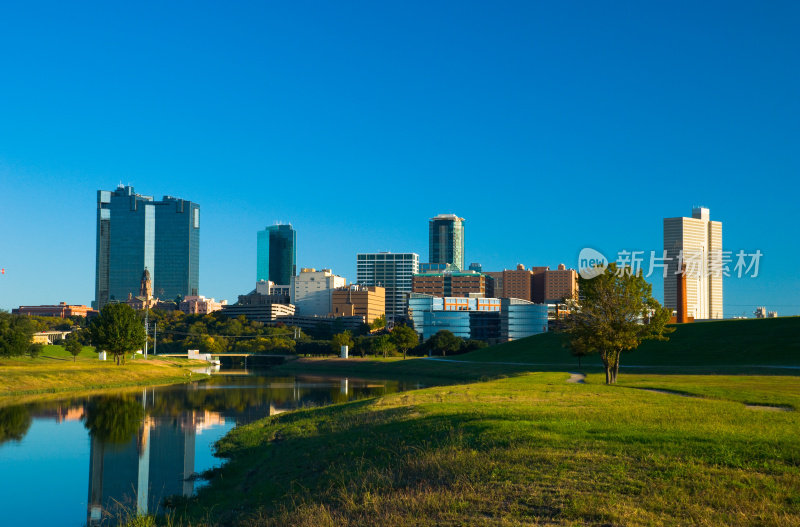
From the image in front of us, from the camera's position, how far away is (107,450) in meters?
36.5

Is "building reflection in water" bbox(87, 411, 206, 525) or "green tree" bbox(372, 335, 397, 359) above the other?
"building reflection in water" bbox(87, 411, 206, 525)

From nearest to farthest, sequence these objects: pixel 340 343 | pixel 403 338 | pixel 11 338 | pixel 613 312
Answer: pixel 613 312
pixel 11 338
pixel 403 338
pixel 340 343

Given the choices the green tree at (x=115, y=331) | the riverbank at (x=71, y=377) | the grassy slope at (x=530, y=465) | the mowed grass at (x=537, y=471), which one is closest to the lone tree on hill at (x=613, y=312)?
the grassy slope at (x=530, y=465)

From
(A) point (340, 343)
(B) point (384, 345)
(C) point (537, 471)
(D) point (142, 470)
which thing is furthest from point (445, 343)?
(C) point (537, 471)

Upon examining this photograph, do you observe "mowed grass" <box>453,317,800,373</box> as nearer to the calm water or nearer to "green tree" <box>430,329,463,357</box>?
"green tree" <box>430,329,463,357</box>

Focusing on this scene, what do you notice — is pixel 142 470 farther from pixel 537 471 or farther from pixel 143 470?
pixel 537 471

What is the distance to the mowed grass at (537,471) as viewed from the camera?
13.1 m

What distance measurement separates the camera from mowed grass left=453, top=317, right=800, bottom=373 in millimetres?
82312

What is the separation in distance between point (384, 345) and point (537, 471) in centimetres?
14366

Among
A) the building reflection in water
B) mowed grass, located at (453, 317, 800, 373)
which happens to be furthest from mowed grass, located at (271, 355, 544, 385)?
the building reflection in water

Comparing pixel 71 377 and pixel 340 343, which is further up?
pixel 71 377

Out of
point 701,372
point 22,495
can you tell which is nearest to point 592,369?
point 701,372

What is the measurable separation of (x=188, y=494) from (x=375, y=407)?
43.1ft

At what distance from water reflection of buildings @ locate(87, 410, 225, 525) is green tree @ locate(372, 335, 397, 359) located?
11272 centimetres
